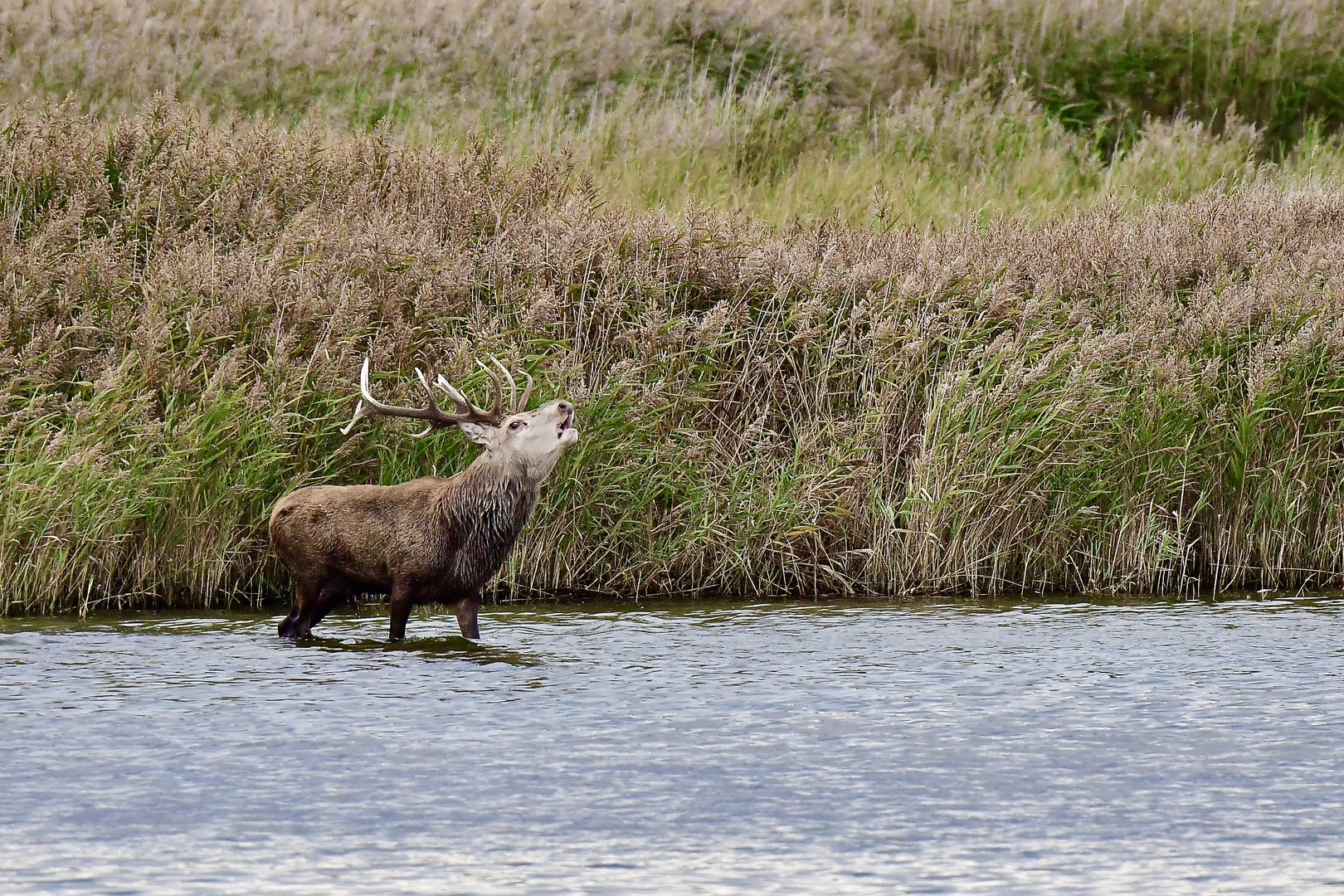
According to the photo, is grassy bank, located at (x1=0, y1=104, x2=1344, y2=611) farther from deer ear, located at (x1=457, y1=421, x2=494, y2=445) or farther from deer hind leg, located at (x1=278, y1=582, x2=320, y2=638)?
deer ear, located at (x1=457, y1=421, x2=494, y2=445)

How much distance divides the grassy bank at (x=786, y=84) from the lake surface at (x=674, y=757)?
7.45 meters

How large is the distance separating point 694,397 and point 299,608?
3.04 metres

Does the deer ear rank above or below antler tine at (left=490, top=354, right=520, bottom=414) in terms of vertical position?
below

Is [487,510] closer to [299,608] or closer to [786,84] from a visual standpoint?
[299,608]

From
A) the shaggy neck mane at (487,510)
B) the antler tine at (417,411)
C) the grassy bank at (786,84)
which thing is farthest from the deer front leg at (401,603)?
the grassy bank at (786,84)

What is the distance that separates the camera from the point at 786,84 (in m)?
21.3

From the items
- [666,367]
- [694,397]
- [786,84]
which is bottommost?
[694,397]

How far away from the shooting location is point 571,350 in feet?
36.0

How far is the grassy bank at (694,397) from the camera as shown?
10.2 metres

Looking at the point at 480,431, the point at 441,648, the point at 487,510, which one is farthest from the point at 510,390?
the point at 441,648

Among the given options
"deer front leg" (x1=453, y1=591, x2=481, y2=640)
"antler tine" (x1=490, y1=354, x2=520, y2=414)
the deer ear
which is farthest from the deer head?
"deer front leg" (x1=453, y1=591, x2=481, y2=640)

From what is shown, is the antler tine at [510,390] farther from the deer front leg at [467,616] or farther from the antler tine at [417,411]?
the deer front leg at [467,616]

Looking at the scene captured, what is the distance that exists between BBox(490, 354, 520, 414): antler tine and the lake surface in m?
1.15

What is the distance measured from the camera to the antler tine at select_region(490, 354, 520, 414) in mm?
9203
